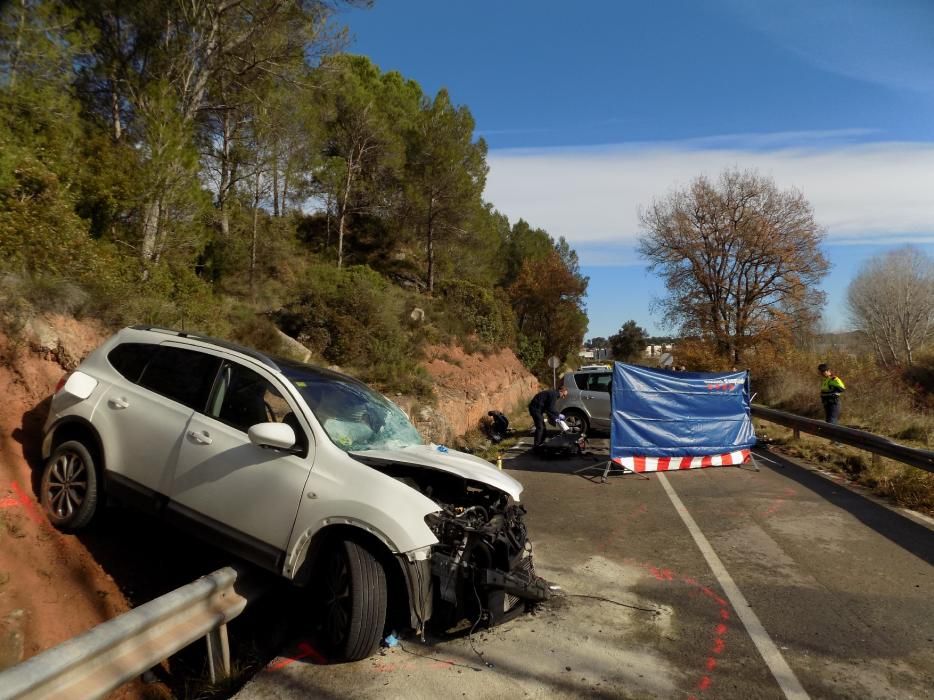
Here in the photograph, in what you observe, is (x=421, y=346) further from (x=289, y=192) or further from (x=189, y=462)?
(x=189, y=462)

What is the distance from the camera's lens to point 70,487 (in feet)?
15.7

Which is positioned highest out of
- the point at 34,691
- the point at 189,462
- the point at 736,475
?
the point at 189,462

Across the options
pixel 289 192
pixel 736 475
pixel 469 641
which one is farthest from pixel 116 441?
pixel 289 192

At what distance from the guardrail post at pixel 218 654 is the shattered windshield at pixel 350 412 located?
1364 millimetres

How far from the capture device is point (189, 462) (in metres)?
4.30

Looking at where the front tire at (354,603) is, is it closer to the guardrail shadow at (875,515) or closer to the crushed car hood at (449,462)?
the crushed car hood at (449,462)

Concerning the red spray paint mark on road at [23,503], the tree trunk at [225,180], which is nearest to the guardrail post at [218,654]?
the red spray paint mark on road at [23,503]

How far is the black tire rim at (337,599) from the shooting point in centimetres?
361

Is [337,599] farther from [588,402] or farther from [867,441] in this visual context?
[588,402]

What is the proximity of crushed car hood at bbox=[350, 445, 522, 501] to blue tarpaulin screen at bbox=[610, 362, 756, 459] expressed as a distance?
5856mm

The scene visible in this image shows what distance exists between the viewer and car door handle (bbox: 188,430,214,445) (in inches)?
168

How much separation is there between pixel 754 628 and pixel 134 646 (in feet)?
13.2

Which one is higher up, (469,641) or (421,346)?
(421,346)

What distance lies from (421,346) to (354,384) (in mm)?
13131
